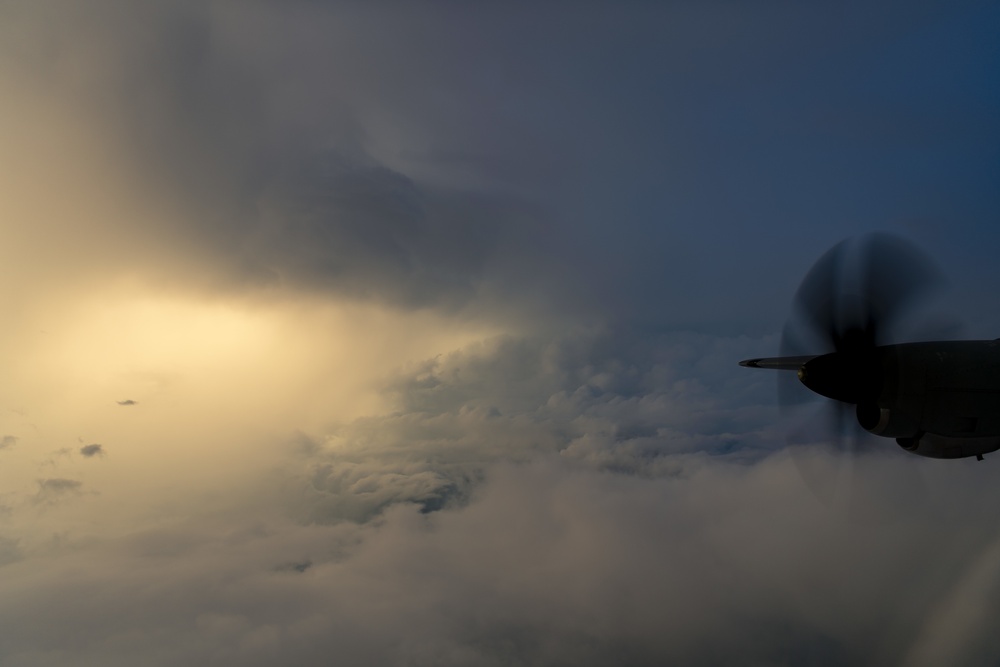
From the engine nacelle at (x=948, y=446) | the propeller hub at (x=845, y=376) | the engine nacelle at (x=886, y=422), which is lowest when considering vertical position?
the engine nacelle at (x=948, y=446)

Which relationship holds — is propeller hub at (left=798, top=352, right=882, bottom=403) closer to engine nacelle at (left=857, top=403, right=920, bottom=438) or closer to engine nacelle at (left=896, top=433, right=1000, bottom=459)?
engine nacelle at (left=857, top=403, right=920, bottom=438)

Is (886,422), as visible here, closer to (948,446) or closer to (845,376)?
(845,376)

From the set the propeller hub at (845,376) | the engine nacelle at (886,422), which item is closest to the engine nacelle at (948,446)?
the engine nacelle at (886,422)

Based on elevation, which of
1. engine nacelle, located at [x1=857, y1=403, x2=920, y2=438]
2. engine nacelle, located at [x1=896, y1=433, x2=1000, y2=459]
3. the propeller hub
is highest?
the propeller hub

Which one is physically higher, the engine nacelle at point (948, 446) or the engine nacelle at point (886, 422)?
the engine nacelle at point (886, 422)

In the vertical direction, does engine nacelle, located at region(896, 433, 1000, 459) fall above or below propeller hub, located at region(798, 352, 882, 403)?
below

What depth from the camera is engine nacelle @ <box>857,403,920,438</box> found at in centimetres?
1880

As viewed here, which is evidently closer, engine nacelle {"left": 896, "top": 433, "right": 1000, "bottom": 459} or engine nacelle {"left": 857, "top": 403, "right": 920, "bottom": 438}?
engine nacelle {"left": 857, "top": 403, "right": 920, "bottom": 438}

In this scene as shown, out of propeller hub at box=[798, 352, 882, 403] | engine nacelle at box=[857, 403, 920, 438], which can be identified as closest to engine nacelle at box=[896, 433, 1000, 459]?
engine nacelle at box=[857, 403, 920, 438]

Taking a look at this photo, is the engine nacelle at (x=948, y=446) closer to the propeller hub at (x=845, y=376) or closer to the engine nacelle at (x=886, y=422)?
the engine nacelle at (x=886, y=422)

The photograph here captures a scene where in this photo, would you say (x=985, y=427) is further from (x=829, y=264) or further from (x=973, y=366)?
(x=829, y=264)

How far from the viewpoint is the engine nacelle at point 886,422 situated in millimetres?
18797

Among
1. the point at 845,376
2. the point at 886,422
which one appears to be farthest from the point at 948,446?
the point at 845,376

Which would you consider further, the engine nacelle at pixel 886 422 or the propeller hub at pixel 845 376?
the propeller hub at pixel 845 376
